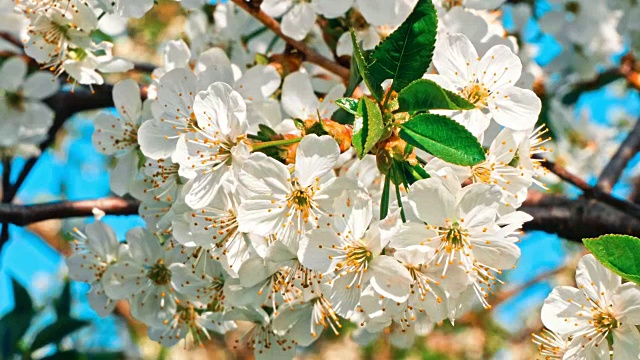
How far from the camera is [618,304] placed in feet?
3.96

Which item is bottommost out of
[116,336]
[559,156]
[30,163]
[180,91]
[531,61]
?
[116,336]

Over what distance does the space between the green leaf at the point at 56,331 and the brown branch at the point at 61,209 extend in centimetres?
44

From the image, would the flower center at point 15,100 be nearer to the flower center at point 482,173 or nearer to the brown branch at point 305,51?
the brown branch at point 305,51

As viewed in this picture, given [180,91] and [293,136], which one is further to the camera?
[180,91]

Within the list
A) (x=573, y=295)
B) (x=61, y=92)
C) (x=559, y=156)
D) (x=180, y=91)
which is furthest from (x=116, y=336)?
(x=573, y=295)

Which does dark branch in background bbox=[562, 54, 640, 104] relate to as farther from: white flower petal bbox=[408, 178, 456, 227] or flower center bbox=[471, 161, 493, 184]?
white flower petal bbox=[408, 178, 456, 227]

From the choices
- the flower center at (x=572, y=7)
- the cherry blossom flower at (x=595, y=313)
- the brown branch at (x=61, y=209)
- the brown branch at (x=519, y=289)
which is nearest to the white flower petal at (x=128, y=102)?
the brown branch at (x=61, y=209)

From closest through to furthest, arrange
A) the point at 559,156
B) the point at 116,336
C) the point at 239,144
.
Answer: the point at 239,144
the point at 559,156
the point at 116,336

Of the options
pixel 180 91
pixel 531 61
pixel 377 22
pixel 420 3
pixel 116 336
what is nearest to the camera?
pixel 420 3

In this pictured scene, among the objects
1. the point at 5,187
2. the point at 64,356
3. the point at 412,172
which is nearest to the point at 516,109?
the point at 412,172

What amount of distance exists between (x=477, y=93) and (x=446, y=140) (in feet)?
0.84

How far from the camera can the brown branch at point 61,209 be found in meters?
1.76

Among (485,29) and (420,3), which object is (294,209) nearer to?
(420,3)

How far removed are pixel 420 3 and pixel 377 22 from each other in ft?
1.43
